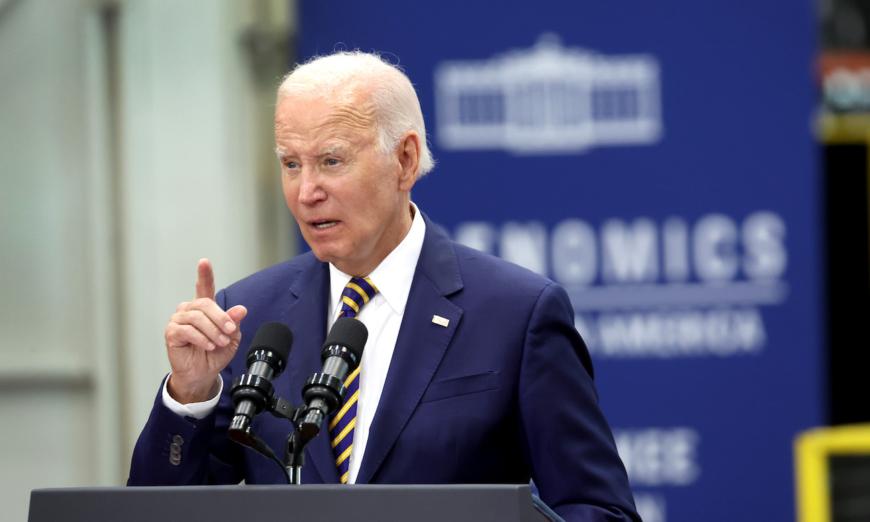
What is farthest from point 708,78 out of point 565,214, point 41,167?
point 41,167

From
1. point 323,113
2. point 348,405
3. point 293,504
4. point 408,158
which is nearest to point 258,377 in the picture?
point 293,504

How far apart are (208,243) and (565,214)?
1.50 meters

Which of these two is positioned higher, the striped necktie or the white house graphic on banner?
the white house graphic on banner

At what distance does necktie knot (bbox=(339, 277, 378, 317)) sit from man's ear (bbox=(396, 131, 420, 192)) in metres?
0.18

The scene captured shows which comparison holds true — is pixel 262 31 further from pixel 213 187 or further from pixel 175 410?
pixel 175 410

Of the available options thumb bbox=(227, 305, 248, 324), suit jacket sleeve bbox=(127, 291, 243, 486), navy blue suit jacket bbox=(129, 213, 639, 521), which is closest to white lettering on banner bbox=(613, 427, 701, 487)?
navy blue suit jacket bbox=(129, 213, 639, 521)

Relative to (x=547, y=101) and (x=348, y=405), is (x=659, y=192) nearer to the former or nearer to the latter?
(x=547, y=101)

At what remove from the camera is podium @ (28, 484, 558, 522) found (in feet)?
6.35

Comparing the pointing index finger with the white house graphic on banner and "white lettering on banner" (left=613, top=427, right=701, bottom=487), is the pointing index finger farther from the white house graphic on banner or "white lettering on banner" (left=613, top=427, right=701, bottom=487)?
"white lettering on banner" (left=613, top=427, right=701, bottom=487)

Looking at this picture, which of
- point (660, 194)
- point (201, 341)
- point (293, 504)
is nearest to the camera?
point (293, 504)

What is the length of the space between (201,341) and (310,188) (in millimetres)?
328

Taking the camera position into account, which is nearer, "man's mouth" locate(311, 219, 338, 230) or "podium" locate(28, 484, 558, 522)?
"podium" locate(28, 484, 558, 522)

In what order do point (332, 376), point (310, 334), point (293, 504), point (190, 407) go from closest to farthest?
1. point (293, 504)
2. point (332, 376)
3. point (190, 407)
4. point (310, 334)

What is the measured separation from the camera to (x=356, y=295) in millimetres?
2609
